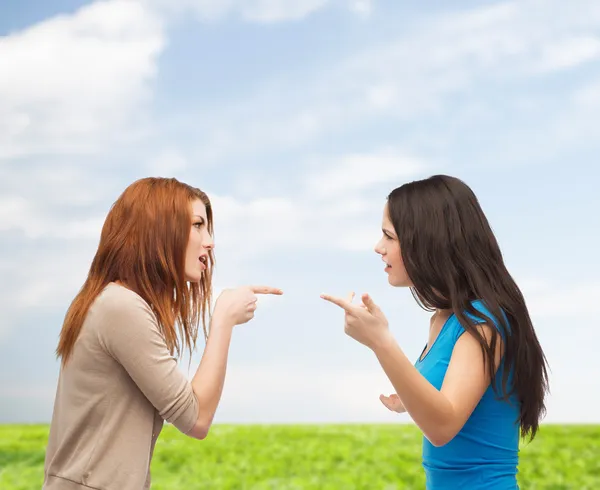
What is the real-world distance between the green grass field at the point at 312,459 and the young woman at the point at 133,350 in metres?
3.72

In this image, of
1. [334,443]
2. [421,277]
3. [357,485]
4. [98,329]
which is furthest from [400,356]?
[334,443]

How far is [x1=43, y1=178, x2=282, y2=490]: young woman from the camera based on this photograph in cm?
209

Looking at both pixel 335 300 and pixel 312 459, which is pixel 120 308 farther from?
pixel 312 459

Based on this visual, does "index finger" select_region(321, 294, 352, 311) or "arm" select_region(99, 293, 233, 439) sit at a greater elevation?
"index finger" select_region(321, 294, 352, 311)

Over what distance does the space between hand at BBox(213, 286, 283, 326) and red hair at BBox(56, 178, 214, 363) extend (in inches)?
5.3

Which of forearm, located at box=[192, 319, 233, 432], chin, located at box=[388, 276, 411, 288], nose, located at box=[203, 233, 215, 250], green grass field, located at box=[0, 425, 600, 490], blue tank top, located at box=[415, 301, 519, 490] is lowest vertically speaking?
green grass field, located at box=[0, 425, 600, 490]

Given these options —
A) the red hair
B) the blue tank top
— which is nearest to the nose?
the red hair

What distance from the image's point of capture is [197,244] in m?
2.37

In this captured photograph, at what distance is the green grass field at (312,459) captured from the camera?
19.0 ft

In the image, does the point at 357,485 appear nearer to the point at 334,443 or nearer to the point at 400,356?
the point at 334,443

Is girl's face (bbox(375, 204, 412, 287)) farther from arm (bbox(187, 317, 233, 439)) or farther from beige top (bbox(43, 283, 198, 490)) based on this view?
beige top (bbox(43, 283, 198, 490))

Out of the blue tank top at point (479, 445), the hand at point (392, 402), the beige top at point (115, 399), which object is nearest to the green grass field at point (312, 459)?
the hand at point (392, 402)

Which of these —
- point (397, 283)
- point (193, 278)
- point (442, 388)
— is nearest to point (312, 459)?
point (397, 283)

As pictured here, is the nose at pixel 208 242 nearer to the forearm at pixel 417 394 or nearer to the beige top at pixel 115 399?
the beige top at pixel 115 399
